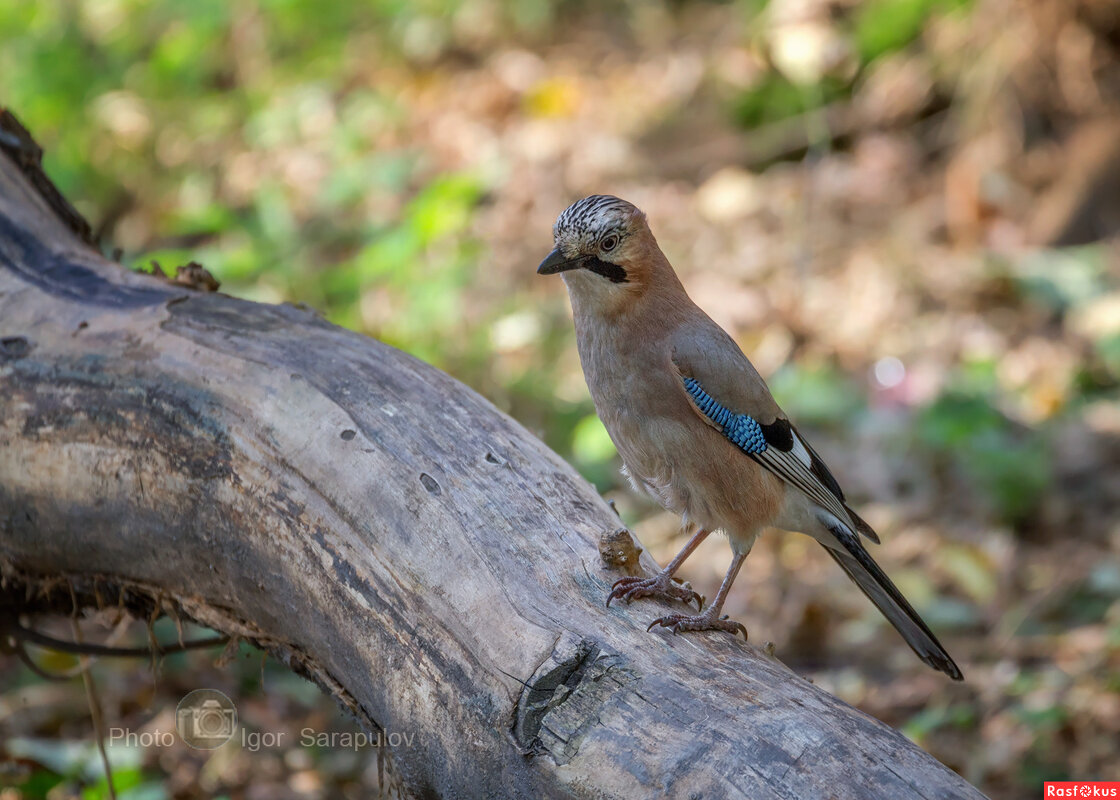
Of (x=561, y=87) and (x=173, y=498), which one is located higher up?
(x=561, y=87)

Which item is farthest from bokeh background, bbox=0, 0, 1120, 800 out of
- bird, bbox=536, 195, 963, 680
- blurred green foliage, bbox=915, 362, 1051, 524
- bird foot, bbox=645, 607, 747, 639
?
bird foot, bbox=645, 607, 747, 639

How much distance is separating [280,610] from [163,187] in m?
7.09

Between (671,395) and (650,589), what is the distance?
2.36 feet

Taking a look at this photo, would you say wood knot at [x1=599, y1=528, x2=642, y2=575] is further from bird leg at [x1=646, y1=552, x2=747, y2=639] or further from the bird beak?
the bird beak

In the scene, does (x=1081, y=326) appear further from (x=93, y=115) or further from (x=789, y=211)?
(x=93, y=115)

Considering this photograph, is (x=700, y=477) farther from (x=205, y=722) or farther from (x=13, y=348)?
(x=205, y=722)

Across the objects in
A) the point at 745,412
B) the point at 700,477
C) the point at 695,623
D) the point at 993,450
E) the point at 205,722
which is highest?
the point at 993,450

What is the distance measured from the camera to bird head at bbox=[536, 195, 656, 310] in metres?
3.04

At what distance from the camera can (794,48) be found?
7.09 m

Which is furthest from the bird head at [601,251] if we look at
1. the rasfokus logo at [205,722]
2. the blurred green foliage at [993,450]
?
the blurred green foliage at [993,450]

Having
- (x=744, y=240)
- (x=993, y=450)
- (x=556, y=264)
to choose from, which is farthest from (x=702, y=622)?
(x=744, y=240)

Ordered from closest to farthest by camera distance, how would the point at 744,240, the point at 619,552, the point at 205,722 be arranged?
the point at 619,552 → the point at 205,722 → the point at 744,240

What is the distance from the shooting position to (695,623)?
2.57m

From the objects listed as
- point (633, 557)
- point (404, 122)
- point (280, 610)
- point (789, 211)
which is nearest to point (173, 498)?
point (280, 610)
